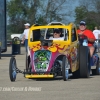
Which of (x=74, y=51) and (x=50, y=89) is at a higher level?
(x=74, y=51)

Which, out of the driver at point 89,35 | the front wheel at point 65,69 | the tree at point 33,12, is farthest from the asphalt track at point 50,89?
the tree at point 33,12

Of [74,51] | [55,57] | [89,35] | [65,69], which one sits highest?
[89,35]

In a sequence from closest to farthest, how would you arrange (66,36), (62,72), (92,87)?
(92,87) < (62,72) < (66,36)

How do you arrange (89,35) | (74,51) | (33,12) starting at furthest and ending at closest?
(33,12)
(89,35)
(74,51)

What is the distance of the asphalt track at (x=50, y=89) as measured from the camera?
11.1 m

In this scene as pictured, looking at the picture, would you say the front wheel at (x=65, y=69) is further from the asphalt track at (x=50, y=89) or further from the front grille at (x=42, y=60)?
the front grille at (x=42, y=60)

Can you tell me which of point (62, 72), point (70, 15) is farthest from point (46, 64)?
point (70, 15)

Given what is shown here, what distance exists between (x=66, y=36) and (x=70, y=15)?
115 ft

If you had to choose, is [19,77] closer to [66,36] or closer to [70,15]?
[66,36]

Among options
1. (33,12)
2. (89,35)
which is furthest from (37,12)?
(89,35)

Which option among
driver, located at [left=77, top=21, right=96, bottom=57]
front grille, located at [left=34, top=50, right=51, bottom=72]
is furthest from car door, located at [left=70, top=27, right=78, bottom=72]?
front grille, located at [left=34, top=50, right=51, bottom=72]

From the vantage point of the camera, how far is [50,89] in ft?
40.2

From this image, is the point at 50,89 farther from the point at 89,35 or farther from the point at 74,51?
the point at 89,35

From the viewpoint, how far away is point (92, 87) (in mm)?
12594
